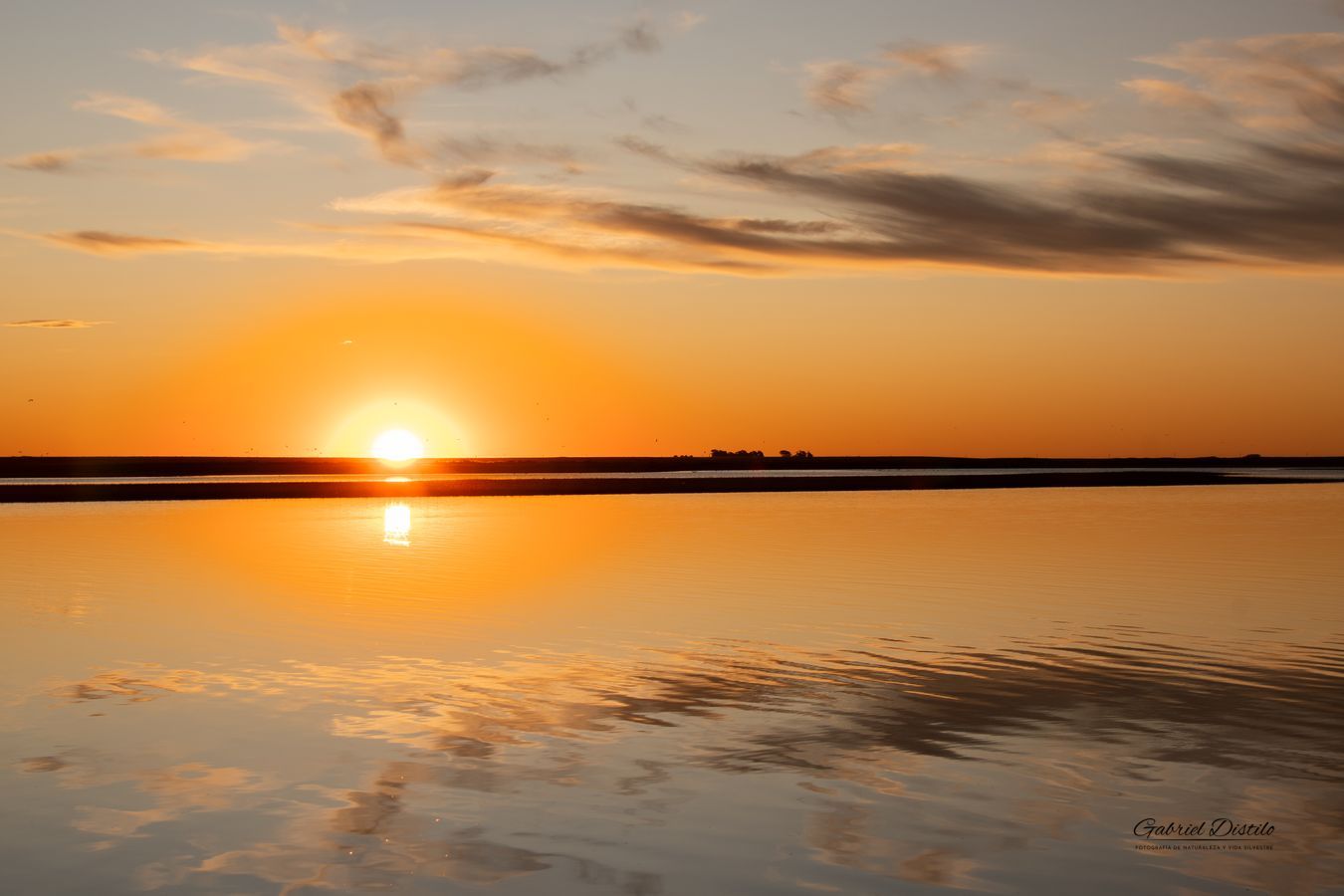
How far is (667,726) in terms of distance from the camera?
672 inches

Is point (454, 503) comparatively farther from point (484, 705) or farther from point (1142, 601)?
point (484, 705)

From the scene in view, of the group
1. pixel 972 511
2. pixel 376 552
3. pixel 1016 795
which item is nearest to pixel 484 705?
pixel 1016 795

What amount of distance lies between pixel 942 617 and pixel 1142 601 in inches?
214

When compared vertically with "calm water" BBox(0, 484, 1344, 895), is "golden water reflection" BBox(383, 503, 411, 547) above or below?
above

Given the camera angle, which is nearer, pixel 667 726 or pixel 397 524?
pixel 667 726

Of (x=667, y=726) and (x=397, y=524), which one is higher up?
(x=397, y=524)

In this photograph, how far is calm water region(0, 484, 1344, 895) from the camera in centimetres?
1159

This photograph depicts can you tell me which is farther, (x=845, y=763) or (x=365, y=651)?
A: (x=365, y=651)

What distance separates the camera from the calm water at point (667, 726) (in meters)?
11.6

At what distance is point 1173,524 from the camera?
56.6 m

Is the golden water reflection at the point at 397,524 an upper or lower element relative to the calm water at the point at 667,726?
upper

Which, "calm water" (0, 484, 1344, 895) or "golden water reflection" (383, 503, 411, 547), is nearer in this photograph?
"calm water" (0, 484, 1344, 895)

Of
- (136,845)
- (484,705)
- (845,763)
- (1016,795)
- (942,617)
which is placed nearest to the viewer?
(136,845)

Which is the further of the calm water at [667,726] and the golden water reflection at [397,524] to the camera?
the golden water reflection at [397,524]
